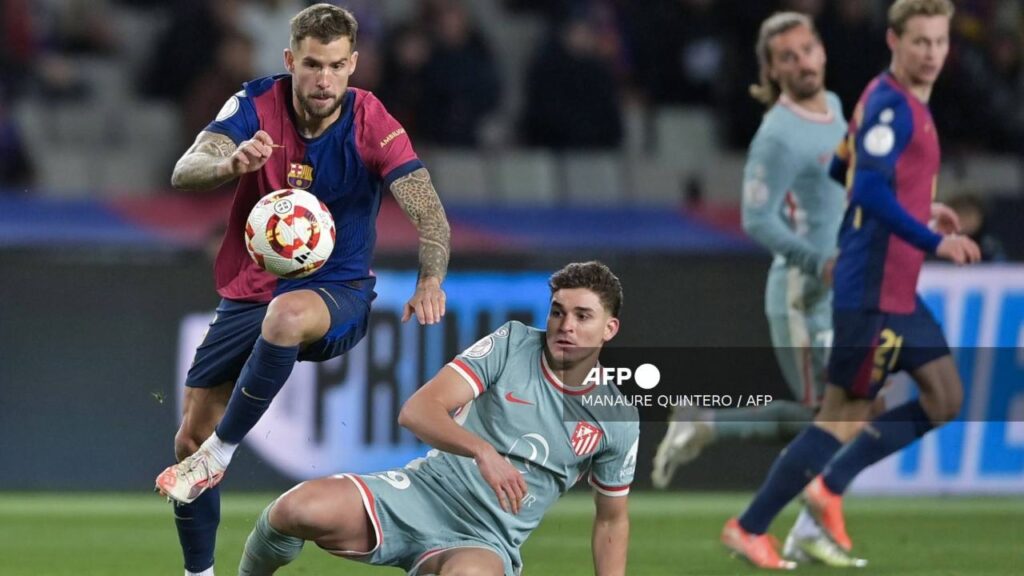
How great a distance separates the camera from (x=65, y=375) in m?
9.90

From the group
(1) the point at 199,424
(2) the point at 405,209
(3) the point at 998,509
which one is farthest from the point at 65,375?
(3) the point at 998,509

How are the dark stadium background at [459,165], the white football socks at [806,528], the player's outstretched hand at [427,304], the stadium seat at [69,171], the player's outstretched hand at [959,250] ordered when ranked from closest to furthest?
the player's outstretched hand at [427,304] → the player's outstretched hand at [959,250] → the white football socks at [806,528] → the dark stadium background at [459,165] → the stadium seat at [69,171]

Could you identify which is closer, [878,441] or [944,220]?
[878,441]

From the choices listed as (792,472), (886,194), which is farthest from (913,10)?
(792,472)

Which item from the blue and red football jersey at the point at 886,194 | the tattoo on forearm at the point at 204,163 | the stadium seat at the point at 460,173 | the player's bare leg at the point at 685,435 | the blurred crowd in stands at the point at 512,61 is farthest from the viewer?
the blurred crowd in stands at the point at 512,61

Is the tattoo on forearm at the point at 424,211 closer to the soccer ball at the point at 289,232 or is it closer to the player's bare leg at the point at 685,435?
the soccer ball at the point at 289,232

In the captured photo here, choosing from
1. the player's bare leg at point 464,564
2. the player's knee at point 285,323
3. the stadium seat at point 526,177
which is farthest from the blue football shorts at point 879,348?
the stadium seat at point 526,177

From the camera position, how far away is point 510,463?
17.0 ft

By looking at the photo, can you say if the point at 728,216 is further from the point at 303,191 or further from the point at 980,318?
the point at 303,191

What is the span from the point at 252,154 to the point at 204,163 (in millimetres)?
378

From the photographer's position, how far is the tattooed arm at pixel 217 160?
17.5ft

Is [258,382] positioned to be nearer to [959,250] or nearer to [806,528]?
[959,250]

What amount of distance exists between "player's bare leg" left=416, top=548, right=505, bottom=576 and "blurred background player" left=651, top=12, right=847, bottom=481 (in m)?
3.08

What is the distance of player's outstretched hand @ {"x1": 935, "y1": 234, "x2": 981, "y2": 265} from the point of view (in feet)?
21.3
